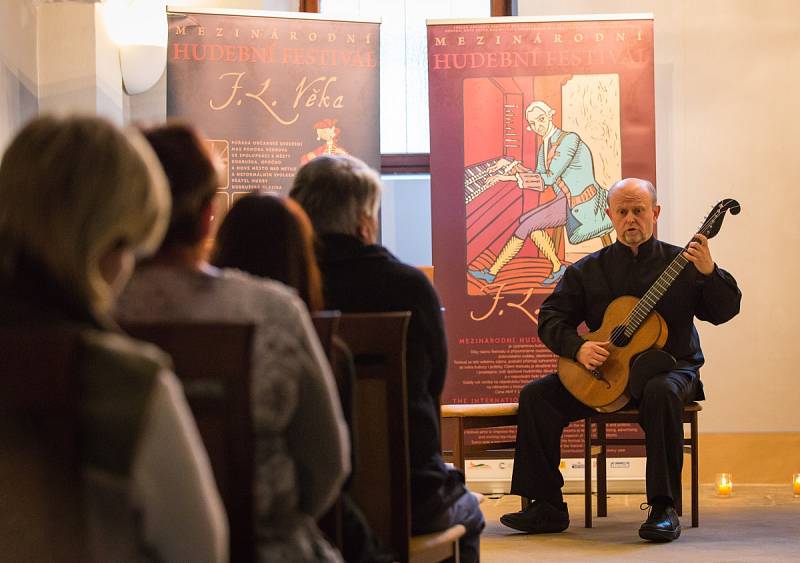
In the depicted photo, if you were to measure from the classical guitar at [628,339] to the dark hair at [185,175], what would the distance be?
3.21m

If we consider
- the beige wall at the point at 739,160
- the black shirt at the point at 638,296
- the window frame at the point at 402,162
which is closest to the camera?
the black shirt at the point at 638,296

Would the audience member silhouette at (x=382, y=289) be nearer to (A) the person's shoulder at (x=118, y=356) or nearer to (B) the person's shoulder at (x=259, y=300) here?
(B) the person's shoulder at (x=259, y=300)

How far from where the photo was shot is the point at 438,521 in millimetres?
2512

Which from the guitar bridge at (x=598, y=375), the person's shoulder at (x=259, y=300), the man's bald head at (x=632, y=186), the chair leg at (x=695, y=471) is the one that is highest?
the man's bald head at (x=632, y=186)

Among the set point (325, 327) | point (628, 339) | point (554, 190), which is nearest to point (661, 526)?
point (628, 339)

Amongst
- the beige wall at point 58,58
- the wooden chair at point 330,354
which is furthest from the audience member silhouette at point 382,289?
the beige wall at point 58,58

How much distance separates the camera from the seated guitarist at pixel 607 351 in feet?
14.5

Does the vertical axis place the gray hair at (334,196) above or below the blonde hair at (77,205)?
above

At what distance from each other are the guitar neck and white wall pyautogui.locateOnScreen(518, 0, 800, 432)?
5.20 ft

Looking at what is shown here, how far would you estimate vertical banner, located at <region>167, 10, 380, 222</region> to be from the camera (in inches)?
215

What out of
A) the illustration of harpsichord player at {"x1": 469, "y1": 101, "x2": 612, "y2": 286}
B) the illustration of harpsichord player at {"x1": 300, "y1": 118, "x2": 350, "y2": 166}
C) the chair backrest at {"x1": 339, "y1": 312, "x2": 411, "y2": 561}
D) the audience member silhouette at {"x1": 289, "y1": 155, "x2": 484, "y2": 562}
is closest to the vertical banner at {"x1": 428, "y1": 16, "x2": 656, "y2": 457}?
the illustration of harpsichord player at {"x1": 469, "y1": 101, "x2": 612, "y2": 286}

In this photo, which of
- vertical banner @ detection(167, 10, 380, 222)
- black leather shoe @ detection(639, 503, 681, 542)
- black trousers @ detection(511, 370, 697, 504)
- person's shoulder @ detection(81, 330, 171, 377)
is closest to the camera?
person's shoulder @ detection(81, 330, 171, 377)

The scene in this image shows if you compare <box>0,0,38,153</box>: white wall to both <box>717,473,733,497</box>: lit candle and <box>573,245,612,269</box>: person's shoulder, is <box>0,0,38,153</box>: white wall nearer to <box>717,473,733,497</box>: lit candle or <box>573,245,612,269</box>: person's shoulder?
<box>573,245,612,269</box>: person's shoulder

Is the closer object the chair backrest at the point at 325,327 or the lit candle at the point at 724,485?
the chair backrest at the point at 325,327
